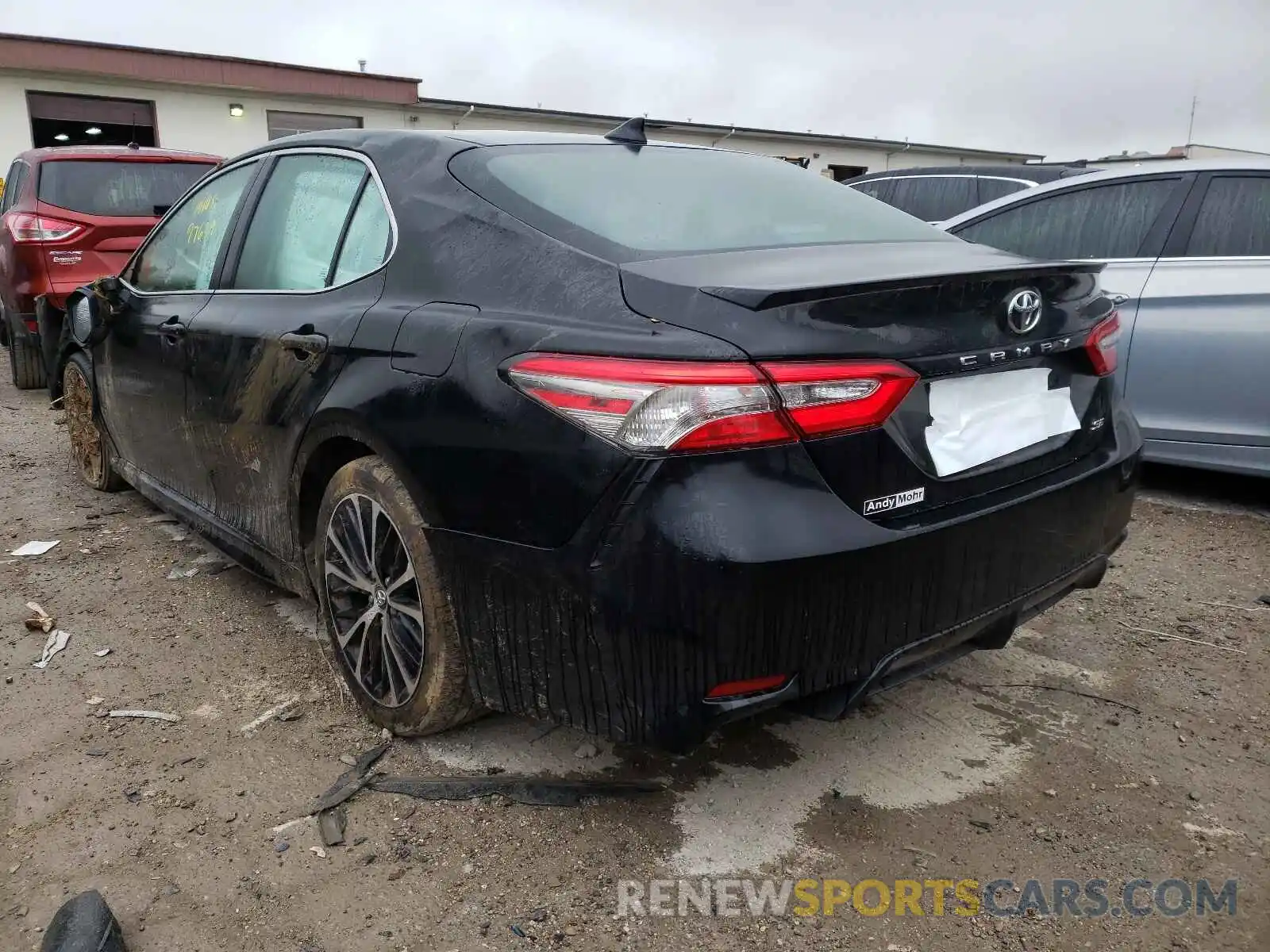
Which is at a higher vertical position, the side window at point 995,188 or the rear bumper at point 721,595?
the side window at point 995,188

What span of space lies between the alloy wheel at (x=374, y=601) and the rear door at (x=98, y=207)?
530 cm

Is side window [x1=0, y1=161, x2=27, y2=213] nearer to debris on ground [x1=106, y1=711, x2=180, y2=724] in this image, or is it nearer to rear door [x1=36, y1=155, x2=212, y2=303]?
rear door [x1=36, y1=155, x2=212, y2=303]

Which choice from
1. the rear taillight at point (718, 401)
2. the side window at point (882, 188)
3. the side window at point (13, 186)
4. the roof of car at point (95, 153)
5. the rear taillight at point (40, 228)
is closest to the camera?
the rear taillight at point (718, 401)

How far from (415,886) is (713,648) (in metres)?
0.86

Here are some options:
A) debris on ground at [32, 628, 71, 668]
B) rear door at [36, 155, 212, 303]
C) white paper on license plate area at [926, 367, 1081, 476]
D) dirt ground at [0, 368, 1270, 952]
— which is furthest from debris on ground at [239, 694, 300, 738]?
rear door at [36, 155, 212, 303]

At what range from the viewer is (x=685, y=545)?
1.73 metres

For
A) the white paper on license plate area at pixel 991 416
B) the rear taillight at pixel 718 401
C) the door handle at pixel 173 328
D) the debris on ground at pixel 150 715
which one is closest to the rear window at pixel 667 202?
the rear taillight at pixel 718 401

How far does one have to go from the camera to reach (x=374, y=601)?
2.49m

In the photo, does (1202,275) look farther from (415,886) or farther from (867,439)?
(415,886)

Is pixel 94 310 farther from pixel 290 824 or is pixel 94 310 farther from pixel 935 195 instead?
pixel 935 195

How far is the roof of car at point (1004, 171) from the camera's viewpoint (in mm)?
7676

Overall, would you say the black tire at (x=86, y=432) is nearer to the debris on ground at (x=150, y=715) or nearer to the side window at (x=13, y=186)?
the debris on ground at (x=150, y=715)

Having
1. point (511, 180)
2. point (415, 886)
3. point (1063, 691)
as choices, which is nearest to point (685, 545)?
point (415, 886)

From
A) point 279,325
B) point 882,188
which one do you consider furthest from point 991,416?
point 882,188
